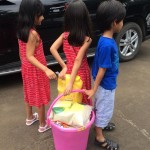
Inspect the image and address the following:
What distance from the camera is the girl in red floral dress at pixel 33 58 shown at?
2652mm

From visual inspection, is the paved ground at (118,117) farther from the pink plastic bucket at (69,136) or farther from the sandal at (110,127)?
the pink plastic bucket at (69,136)

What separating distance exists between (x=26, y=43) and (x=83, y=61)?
0.57 m

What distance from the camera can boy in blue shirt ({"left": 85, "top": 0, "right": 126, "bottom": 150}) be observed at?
2.41 m

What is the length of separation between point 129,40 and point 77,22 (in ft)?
9.07

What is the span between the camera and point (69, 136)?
2.46m

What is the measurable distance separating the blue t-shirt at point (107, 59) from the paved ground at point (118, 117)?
2.50ft

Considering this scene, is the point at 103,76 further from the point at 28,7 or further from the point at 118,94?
the point at 118,94

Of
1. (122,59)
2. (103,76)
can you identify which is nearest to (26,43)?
(103,76)

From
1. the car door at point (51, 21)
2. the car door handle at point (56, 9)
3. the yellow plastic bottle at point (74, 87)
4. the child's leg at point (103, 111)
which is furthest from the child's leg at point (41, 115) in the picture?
the car door handle at point (56, 9)

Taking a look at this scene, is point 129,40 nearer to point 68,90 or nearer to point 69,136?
point 68,90

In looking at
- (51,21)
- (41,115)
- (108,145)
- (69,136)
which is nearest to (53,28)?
(51,21)

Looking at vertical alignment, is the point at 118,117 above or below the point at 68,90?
below

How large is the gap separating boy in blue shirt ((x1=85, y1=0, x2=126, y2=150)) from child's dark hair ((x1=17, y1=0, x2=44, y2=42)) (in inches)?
23.2

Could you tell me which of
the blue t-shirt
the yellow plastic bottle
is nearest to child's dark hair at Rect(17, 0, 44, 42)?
the yellow plastic bottle
